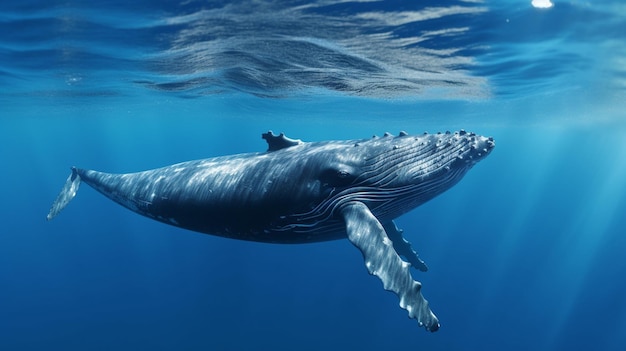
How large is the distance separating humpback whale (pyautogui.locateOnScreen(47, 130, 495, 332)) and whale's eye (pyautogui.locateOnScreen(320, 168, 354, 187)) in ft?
0.05

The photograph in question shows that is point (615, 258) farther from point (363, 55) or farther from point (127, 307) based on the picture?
point (127, 307)

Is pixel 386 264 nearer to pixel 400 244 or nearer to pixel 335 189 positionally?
pixel 335 189

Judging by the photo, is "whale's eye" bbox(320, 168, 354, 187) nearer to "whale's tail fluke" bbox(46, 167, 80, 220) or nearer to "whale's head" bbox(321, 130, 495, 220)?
"whale's head" bbox(321, 130, 495, 220)

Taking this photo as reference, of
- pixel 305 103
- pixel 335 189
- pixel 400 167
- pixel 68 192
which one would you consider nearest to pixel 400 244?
pixel 400 167

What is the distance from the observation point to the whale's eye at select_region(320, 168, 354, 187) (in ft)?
19.1

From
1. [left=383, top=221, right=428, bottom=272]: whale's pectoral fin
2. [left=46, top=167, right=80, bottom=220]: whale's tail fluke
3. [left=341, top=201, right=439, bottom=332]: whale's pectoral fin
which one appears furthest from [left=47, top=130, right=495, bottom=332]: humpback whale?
[left=46, top=167, right=80, bottom=220]: whale's tail fluke

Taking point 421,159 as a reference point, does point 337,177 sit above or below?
below

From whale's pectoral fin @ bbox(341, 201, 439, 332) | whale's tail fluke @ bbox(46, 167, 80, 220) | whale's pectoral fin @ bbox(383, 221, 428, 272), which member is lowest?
whale's pectoral fin @ bbox(341, 201, 439, 332)

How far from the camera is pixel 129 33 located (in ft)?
44.7

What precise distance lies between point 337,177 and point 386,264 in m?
1.41

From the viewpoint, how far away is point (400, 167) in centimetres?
591

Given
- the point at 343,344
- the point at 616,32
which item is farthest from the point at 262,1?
the point at 343,344

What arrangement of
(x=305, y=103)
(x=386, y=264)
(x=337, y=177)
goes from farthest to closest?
(x=305, y=103)
(x=337, y=177)
(x=386, y=264)

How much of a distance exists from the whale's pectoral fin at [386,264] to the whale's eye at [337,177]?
1.49 ft
